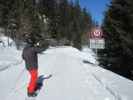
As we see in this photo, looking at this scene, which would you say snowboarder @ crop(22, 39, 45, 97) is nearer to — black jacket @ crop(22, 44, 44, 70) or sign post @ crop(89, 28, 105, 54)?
black jacket @ crop(22, 44, 44, 70)

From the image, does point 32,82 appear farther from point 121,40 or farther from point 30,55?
point 121,40

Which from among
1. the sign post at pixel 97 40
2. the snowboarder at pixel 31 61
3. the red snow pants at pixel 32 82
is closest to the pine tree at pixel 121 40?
the sign post at pixel 97 40

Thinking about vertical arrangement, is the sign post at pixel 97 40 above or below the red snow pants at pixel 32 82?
above

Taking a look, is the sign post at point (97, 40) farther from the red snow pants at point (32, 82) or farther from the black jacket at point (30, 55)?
the red snow pants at point (32, 82)

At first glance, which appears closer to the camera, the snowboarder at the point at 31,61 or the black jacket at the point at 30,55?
the snowboarder at the point at 31,61

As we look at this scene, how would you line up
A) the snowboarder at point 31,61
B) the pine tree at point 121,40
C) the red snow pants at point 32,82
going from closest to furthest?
the red snow pants at point 32,82 < the snowboarder at point 31,61 < the pine tree at point 121,40

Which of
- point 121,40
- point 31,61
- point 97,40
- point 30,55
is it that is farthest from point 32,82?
point 121,40

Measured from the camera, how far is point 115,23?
108 feet

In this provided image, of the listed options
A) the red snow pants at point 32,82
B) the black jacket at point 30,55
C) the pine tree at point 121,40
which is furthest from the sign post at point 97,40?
the red snow pants at point 32,82

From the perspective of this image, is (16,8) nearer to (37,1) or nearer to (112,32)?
(112,32)

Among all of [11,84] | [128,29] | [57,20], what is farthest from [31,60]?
[57,20]

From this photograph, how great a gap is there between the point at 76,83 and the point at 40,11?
3825 inches

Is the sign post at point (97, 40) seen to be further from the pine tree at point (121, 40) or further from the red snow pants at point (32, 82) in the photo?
the red snow pants at point (32, 82)

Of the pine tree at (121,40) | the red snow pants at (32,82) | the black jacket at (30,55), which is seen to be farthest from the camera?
the pine tree at (121,40)
